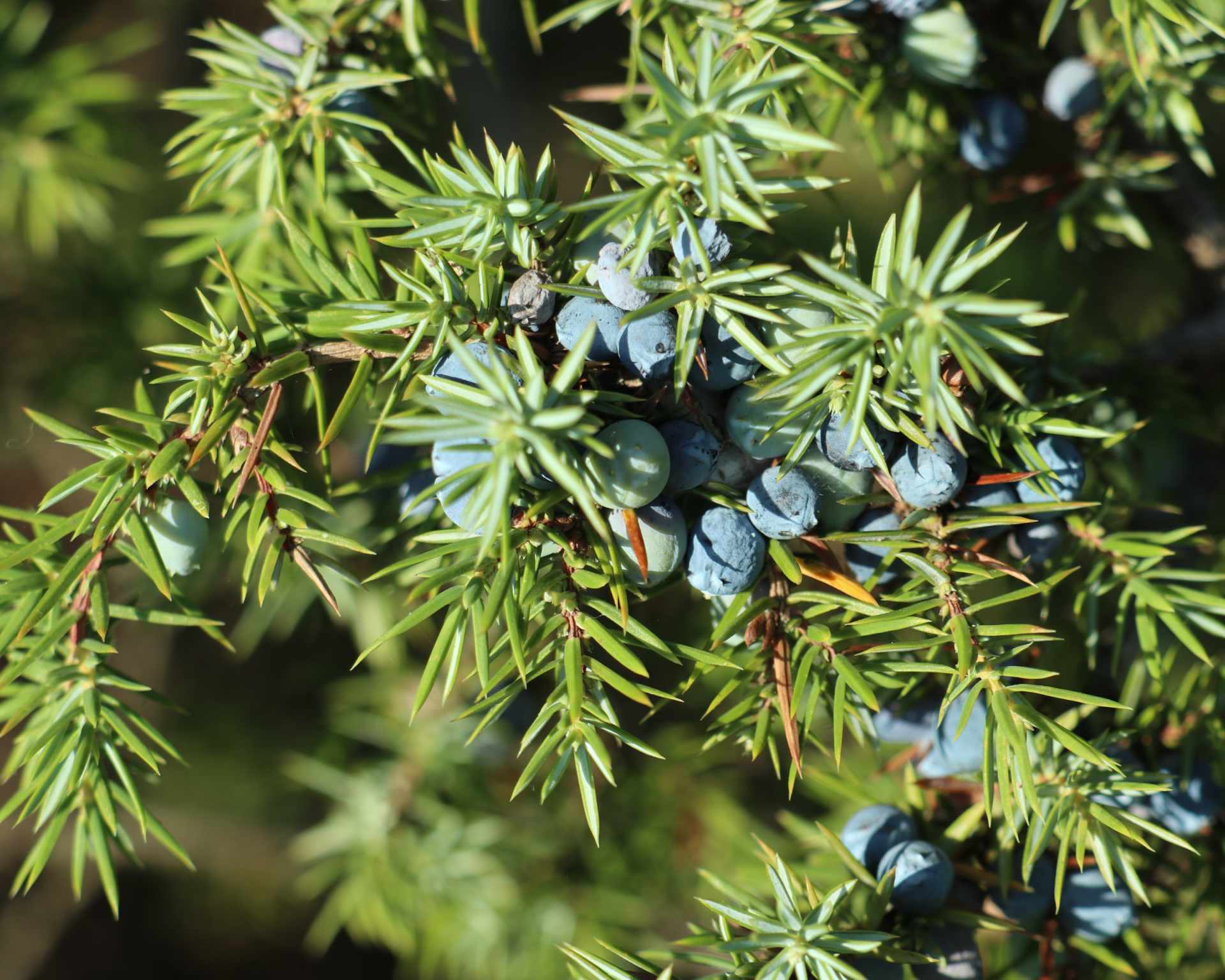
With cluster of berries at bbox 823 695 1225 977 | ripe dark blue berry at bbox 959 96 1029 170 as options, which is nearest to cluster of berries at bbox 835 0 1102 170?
ripe dark blue berry at bbox 959 96 1029 170

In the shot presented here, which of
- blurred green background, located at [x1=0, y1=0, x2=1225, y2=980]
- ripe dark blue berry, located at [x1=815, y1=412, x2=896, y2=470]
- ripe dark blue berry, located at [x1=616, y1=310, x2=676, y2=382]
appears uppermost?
ripe dark blue berry, located at [x1=616, y1=310, x2=676, y2=382]

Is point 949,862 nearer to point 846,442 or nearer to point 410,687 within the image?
point 846,442

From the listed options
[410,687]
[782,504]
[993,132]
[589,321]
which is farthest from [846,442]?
[410,687]

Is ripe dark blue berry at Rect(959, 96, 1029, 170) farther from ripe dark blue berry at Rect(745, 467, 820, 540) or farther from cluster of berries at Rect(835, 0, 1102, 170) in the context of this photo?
ripe dark blue berry at Rect(745, 467, 820, 540)

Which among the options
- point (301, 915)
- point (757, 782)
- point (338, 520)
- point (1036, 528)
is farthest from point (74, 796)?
point (301, 915)

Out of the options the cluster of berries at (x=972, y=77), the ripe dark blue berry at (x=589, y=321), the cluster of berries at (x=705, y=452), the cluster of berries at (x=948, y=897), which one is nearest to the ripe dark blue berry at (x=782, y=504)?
the cluster of berries at (x=705, y=452)

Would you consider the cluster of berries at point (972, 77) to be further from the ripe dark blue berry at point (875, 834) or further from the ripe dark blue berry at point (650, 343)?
the ripe dark blue berry at point (875, 834)

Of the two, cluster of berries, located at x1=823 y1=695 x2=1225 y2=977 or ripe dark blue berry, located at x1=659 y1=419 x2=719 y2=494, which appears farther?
cluster of berries, located at x1=823 y1=695 x2=1225 y2=977

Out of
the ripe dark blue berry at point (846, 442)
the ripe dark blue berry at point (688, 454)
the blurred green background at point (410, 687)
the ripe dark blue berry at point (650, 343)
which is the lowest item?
the blurred green background at point (410, 687)
